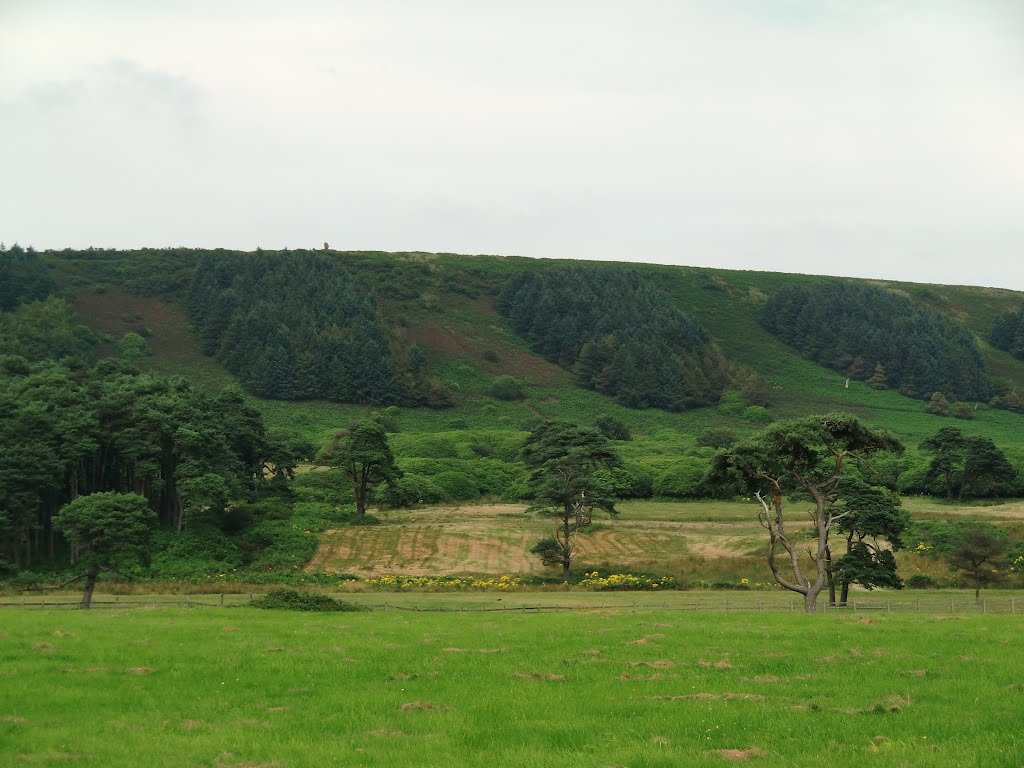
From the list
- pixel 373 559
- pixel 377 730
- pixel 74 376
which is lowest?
pixel 373 559

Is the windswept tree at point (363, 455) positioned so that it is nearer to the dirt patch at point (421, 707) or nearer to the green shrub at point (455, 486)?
the green shrub at point (455, 486)

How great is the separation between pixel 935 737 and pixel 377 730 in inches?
415

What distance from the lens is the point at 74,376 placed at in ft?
325

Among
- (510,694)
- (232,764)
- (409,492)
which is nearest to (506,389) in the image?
(409,492)

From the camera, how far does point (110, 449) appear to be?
282ft

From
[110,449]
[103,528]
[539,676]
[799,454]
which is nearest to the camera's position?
[539,676]

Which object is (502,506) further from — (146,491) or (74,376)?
(74,376)

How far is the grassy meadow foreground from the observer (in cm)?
1878

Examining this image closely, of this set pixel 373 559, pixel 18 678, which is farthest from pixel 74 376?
pixel 18 678

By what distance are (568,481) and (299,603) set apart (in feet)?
111

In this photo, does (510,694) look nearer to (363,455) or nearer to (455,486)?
(363,455)

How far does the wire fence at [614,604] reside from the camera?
4878cm

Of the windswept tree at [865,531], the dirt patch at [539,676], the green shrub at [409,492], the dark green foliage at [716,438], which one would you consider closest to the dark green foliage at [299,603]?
the dirt patch at [539,676]

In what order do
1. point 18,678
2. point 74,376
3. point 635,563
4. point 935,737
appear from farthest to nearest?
point 74,376 → point 635,563 → point 18,678 → point 935,737
